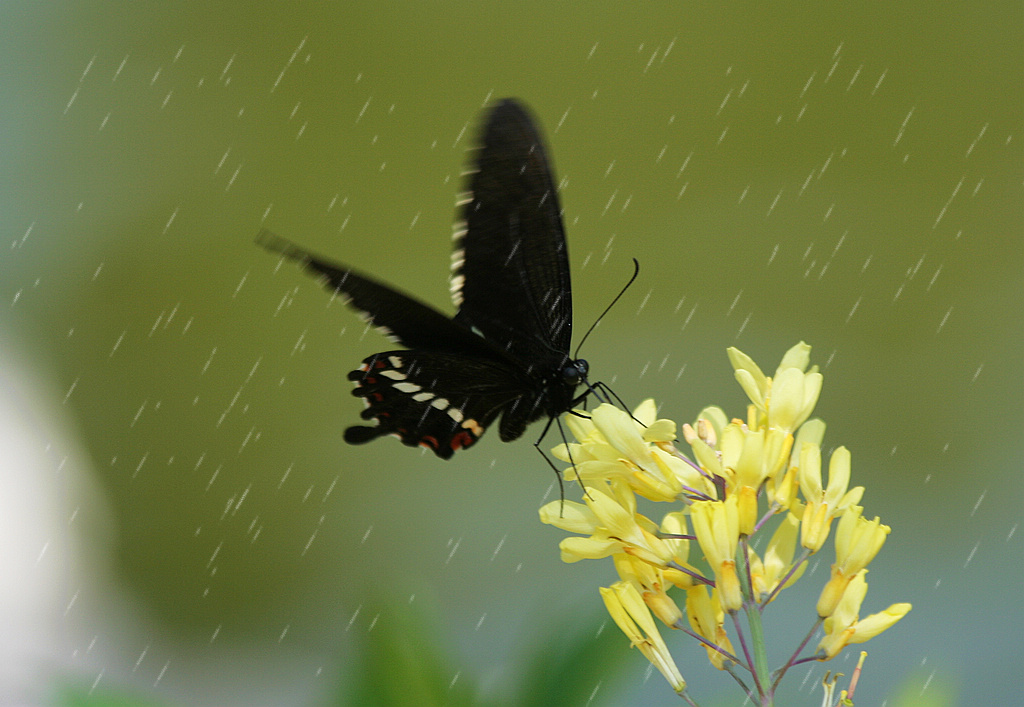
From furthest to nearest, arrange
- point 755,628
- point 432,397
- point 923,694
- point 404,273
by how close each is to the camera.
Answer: point 404,273
point 432,397
point 923,694
point 755,628

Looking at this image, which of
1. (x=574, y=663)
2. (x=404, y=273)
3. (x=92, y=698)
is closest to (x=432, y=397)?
(x=574, y=663)

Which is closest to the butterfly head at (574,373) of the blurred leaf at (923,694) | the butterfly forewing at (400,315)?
the butterfly forewing at (400,315)

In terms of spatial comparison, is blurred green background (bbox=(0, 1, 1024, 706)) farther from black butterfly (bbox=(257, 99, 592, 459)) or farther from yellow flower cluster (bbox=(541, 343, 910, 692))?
yellow flower cluster (bbox=(541, 343, 910, 692))

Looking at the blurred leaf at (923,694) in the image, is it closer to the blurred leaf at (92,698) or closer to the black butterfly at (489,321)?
the black butterfly at (489,321)

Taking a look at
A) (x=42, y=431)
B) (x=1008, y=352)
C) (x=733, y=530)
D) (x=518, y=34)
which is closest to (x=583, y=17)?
(x=518, y=34)

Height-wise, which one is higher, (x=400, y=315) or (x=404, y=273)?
(x=404, y=273)

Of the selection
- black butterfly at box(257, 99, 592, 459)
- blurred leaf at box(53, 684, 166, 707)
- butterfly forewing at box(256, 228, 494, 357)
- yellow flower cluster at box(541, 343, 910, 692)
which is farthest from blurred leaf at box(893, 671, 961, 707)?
blurred leaf at box(53, 684, 166, 707)

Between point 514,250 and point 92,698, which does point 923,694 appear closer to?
point 514,250

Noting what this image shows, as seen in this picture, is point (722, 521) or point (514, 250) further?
point (514, 250)

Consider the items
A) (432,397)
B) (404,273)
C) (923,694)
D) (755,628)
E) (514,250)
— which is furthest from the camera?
(404,273)
